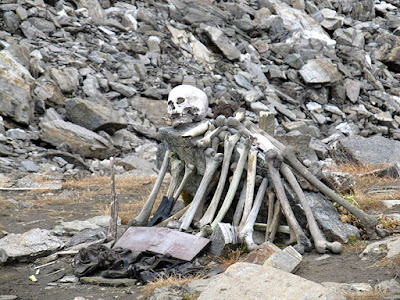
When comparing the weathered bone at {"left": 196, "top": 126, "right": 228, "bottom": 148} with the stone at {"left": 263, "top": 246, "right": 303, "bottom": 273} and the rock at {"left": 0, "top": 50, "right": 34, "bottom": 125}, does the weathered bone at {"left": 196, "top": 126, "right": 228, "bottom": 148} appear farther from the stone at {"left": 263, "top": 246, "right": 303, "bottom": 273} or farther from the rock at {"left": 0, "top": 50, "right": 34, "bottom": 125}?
the rock at {"left": 0, "top": 50, "right": 34, "bottom": 125}

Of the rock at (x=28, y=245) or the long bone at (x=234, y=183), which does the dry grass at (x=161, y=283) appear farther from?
the rock at (x=28, y=245)

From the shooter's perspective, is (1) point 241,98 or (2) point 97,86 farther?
(1) point 241,98

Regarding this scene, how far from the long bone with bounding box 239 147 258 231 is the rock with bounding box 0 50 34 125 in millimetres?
10169

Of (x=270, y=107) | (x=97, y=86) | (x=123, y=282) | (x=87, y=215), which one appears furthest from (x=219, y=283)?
(x=270, y=107)

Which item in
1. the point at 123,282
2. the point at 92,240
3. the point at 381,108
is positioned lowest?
the point at 381,108

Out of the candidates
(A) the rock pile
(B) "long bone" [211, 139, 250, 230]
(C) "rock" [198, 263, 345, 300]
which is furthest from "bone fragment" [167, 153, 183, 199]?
(A) the rock pile

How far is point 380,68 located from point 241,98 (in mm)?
7988

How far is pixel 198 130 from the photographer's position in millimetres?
6664

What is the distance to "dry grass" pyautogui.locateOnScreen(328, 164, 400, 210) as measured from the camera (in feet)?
23.2

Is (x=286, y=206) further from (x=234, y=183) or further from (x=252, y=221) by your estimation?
(x=234, y=183)

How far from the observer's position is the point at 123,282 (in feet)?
16.6

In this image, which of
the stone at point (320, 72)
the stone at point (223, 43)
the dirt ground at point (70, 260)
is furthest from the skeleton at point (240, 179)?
the stone at point (223, 43)

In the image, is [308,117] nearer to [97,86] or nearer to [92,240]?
[97,86]

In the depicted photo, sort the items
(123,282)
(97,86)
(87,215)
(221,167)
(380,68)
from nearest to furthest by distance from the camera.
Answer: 1. (123,282)
2. (221,167)
3. (87,215)
4. (97,86)
5. (380,68)
